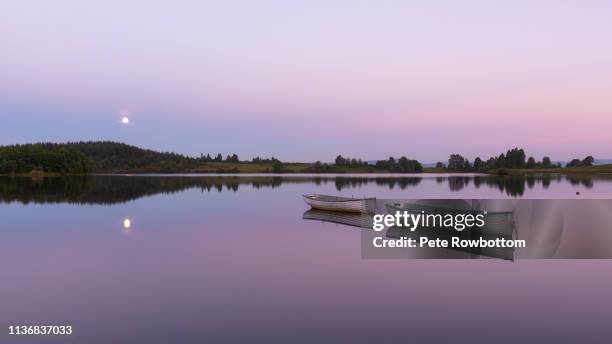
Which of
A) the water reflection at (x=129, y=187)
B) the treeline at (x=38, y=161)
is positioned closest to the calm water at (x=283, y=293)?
the water reflection at (x=129, y=187)

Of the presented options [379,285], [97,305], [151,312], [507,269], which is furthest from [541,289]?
[97,305]

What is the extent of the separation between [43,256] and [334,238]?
16.2m

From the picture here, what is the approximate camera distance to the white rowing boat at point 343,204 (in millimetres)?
40219

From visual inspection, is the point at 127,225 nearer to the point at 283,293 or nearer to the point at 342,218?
the point at 342,218

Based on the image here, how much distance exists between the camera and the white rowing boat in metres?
40.2

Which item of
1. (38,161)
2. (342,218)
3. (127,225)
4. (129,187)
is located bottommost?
(342,218)

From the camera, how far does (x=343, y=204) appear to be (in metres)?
42.2

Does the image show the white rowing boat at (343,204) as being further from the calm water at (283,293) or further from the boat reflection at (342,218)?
the calm water at (283,293)

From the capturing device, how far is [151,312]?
40.6 feet

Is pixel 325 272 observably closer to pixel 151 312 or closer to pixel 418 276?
pixel 418 276

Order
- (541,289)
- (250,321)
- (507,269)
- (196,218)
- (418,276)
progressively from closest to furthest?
1. (250,321)
2. (541,289)
3. (418,276)
4. (507,269)
5. (196,218)

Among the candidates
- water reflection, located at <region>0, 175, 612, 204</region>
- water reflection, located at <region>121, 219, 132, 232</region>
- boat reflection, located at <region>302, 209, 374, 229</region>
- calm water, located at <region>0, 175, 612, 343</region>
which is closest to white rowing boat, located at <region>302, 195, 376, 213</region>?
boat reflection, located at <region>302, 209, 374, 229</region>

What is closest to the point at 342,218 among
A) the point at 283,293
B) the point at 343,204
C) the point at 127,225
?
the point at 343,204

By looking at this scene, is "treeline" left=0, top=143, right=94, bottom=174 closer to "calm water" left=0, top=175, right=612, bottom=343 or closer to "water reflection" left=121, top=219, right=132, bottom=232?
"water reflection" left=121, top=219, right=132, bottom=232
